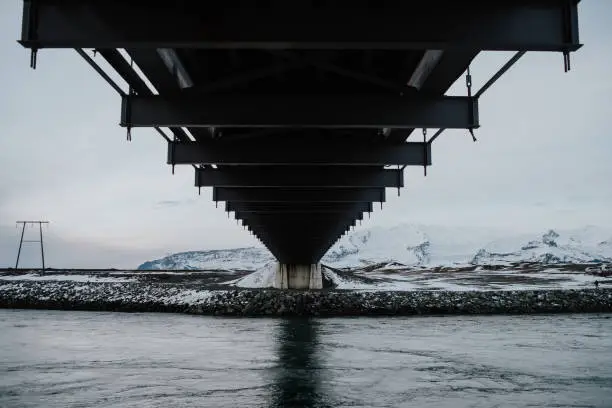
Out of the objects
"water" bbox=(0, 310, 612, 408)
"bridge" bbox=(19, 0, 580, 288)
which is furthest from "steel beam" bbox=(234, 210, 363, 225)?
"bridge" bbox=(19, 0, 580, 288)

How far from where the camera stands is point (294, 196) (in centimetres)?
2225

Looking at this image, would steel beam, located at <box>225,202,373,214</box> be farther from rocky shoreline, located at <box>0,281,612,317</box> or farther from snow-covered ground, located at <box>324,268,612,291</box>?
snow-covered ground, located at <box>324,268,612,291</box>

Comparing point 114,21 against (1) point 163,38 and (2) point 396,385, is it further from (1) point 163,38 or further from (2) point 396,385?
(2) point 396,385

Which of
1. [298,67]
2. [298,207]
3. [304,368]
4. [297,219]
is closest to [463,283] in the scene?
[297,219]

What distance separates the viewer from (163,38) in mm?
7172

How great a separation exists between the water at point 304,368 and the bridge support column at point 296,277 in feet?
76.5

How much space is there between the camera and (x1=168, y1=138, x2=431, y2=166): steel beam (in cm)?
1431

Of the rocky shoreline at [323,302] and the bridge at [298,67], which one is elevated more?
the bridge at [298,67]

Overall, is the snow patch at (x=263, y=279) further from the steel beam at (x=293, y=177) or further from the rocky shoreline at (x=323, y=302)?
the steel beam at (x=293, y=177)

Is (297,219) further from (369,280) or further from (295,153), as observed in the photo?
(369,280)

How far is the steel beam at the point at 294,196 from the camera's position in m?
21.9

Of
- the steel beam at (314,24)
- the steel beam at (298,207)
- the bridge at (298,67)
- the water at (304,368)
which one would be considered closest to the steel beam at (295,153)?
the bridge at (298,67)

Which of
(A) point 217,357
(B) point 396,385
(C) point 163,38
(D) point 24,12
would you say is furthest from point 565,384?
(D) point 24,12

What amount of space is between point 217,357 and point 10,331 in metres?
14.3
